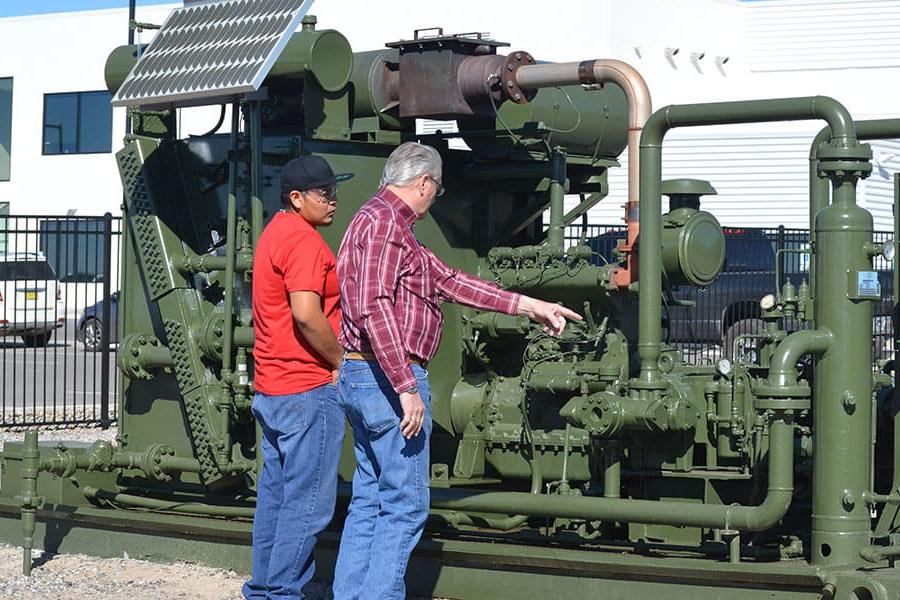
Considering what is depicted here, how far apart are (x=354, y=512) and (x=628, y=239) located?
201cm

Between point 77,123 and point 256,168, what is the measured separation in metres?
33.7

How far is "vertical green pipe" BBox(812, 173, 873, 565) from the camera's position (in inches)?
240

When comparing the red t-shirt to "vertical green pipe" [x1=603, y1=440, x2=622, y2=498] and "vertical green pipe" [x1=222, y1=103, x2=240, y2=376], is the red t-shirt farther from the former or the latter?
"vertical green pipe" [x1=603, y1=440, x2=622, y2=498]

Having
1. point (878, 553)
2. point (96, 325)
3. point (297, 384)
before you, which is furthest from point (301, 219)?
point (96, 325)

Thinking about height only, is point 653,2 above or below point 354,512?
above

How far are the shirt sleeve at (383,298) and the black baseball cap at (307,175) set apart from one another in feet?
2.42

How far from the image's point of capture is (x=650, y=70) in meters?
35.0

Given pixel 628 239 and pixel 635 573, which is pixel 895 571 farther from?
pixel 628 239

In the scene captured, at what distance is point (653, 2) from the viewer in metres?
35.3

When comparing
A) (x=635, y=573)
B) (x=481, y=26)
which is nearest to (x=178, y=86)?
(x=635, y=573)

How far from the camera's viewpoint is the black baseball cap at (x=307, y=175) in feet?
21.7

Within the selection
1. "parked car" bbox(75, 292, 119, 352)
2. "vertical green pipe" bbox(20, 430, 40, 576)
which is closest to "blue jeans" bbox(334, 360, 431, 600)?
"vertical green pipe" bbox(20, 430, 40, 576)

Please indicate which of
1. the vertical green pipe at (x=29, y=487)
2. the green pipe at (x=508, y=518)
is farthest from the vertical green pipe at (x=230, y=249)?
the green pipe at (x=508, y=518)

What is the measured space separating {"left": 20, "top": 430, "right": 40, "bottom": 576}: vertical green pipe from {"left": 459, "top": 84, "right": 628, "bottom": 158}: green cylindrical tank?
9.01 feet
